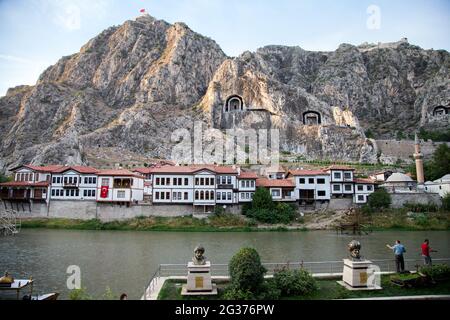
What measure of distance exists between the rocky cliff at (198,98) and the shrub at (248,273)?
65923 millimetres

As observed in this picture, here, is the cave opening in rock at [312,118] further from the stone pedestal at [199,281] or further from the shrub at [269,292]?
the stone pedestal at [199,281]

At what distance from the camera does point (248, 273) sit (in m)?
9.65

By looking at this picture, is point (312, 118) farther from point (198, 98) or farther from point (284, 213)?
point (284, 213)

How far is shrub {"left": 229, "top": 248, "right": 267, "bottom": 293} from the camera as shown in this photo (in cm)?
972

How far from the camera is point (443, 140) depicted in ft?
294

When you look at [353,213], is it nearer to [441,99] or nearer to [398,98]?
[441,99]

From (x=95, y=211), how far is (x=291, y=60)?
138m

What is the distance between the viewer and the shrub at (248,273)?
9719 mm

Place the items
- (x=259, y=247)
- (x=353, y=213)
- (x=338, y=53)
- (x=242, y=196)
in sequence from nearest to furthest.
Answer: (x=259, y=247) < (x=353, y=213) < (x=242, y=196) < (x=338, y=53)

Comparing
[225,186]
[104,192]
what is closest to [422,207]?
[225,186]

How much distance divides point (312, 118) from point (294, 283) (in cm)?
9531

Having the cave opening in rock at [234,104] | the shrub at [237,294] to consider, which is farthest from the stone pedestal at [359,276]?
the cave opening in rock at [234,104]

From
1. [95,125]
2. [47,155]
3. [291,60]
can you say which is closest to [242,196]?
[47,155]

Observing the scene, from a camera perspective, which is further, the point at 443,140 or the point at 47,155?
the point at 443,140
